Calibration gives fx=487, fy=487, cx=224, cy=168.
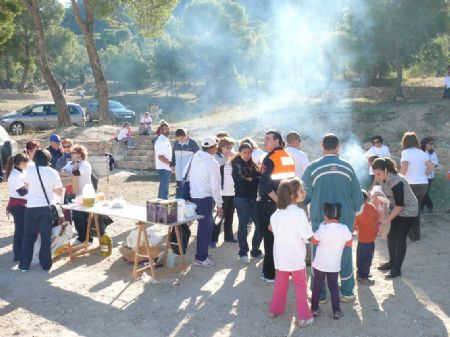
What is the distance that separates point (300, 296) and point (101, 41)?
77453 mm

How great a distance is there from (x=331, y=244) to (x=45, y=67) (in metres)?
16.6

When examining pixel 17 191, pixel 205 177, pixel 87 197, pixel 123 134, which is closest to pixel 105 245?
pixel 87 197

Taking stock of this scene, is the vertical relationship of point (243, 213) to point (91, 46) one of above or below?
below

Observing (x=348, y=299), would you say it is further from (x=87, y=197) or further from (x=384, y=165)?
(x=87, y=197)

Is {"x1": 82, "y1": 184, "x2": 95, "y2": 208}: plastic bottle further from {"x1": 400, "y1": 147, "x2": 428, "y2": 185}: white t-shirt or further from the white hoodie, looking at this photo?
{"x1": 400, "y1": 147, "x2": 428, "y2": 185}: white t-shirt

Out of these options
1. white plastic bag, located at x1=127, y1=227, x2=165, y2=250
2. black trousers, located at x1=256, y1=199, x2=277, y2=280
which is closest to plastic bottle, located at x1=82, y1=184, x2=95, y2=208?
white plastic bag, located at x1=127, y1=227, x2=165, y2=250

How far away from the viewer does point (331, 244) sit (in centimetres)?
464

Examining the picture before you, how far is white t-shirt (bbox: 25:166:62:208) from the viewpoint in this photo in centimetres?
589

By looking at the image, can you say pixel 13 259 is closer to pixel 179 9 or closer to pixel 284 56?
pixel 284 56

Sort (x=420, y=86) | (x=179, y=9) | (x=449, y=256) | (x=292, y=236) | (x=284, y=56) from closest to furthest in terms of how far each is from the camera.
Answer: (x=292, y=236) → (x=449, y=256) → (x=420, y=86) → (x=284, y=56) → (x=179, y=9)

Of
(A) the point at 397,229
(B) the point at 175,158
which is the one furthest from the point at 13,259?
(A) the point at 397,229

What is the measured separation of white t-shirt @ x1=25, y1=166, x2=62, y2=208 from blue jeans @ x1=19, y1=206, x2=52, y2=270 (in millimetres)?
93

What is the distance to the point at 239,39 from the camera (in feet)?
138

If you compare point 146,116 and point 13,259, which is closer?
point 13,259
